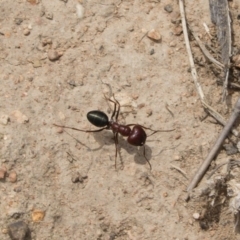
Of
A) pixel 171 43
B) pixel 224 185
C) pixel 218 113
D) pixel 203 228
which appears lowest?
pixel 203 228

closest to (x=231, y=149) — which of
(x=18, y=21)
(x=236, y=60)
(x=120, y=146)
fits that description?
(x=236, y=60)

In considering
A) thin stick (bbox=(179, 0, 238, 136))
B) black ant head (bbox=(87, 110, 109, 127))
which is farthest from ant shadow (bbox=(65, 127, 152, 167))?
thin stick (bbox=(179, 0, 238, 136))

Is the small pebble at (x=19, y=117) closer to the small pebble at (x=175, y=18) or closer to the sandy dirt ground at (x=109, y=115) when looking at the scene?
the sandy dirt ground at (x=109, y=115)

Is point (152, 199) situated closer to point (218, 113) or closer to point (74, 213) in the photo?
point (74, 213)

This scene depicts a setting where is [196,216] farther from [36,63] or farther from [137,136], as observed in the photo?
[36,63]

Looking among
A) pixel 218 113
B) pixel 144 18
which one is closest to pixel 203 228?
pixel 218 113

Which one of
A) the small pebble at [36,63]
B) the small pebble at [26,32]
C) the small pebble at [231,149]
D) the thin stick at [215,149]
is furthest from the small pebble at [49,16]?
the small pebble at [231,149]

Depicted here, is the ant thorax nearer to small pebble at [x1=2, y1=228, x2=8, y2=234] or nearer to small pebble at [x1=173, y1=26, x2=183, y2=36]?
small pebble at [x1=173, y1=26, x2=183, y2=36]
